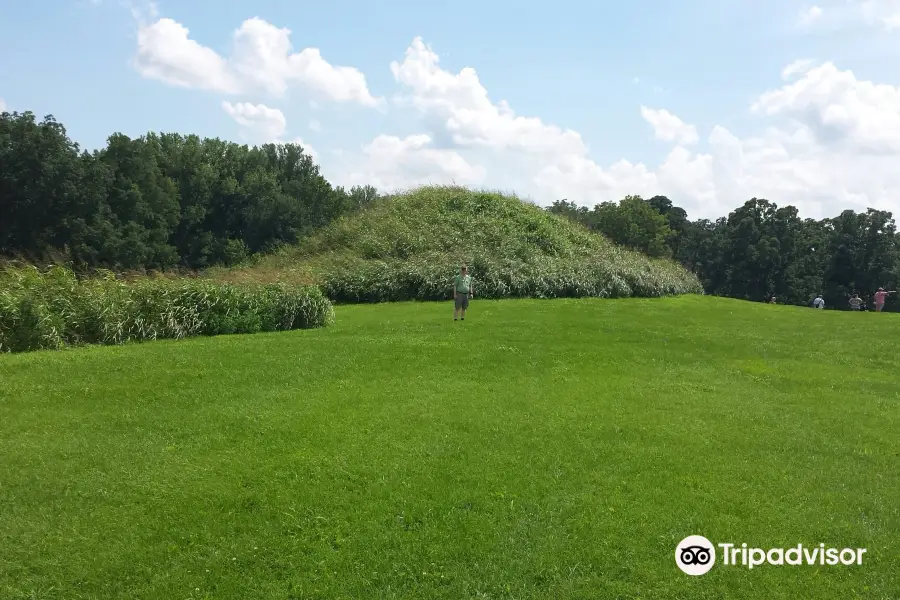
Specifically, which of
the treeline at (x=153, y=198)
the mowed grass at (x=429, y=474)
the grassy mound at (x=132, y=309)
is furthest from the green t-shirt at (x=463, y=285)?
the treeline at (x=153, y=198)

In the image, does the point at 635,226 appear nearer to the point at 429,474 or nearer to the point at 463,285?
the point at 463,285

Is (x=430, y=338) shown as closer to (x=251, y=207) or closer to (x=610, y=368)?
(x=610, y=368)

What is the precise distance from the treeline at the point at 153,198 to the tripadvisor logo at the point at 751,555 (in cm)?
2352

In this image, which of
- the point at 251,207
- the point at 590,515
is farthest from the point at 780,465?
the point at 251,207

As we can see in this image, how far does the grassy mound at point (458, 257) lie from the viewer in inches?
787

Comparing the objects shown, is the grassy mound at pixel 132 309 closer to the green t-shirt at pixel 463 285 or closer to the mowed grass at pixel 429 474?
the mowed grass at pixel 429 474

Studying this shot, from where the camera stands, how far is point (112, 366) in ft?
28.4

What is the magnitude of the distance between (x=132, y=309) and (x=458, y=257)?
12331 millimetres

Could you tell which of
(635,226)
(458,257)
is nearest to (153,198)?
(458,257)

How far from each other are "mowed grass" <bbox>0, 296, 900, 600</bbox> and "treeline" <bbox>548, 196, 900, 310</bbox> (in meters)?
38.2

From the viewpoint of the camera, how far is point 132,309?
11.4m

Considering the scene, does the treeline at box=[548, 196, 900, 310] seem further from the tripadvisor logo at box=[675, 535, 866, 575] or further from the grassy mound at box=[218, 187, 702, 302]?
the tripadvisor logo at box=[675, 535, 866, 575]

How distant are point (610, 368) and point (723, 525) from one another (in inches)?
194

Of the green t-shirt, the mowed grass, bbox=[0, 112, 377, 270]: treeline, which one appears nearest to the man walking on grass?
the green t-shirt
